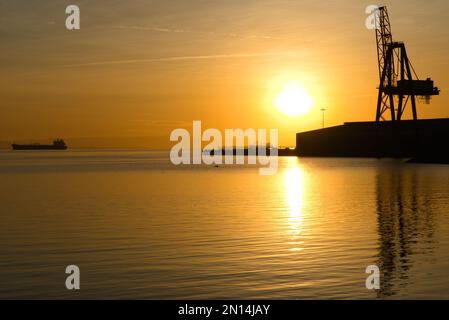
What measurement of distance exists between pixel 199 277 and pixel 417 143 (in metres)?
164

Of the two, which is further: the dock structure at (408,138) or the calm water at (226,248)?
the dock structure at (408,138)

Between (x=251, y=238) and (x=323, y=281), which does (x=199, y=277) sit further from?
(x=251, y=238)

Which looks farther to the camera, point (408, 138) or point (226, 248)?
point (408, 138)

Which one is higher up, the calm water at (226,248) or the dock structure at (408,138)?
the dock structure at (408,138)

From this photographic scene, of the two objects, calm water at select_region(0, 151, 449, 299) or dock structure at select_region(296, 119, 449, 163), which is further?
dock structure at select_region(296, 119, 449, 163)

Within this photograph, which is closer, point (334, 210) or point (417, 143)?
point (334, 210)

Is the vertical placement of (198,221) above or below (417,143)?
below

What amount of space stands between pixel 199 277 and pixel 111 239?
10366 mm

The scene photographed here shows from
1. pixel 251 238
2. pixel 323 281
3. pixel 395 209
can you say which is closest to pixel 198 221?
pixel 251 238

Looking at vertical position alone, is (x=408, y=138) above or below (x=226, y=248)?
above

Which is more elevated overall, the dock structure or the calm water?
the dock structure
